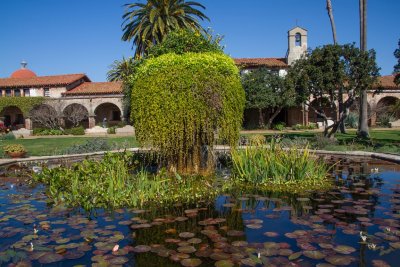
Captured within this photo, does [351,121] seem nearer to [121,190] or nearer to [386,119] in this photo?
[386,119]

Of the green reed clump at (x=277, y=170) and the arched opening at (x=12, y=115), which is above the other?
the arched opening at (x=12, y=115)

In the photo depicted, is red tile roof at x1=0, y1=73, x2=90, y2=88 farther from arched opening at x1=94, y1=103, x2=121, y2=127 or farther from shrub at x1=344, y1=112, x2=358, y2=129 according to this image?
shrub at x1=344, y1=112, x2=358, y2=129

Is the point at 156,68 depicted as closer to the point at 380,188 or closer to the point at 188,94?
the point at 188,94

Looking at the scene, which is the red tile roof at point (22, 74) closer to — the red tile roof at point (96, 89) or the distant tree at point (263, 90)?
the red tile roof at point (96, 89)

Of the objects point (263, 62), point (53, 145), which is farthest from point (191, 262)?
point (263, 62)

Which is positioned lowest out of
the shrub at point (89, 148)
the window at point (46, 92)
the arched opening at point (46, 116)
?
the shrub at point (89, 148)

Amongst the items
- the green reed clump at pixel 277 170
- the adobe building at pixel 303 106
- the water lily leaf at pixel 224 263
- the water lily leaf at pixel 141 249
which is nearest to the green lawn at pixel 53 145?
the green reed clump at pixel 277 170

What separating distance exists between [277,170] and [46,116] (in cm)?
3191

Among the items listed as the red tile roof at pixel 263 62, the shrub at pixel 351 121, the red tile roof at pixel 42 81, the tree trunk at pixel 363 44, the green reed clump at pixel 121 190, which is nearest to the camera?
the green reed clump at pixel 121 190

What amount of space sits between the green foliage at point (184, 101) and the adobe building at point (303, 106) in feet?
88.5

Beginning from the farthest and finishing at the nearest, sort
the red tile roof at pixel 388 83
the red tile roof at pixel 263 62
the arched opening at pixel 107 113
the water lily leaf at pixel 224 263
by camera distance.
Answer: the arched opening at pixel 107 113 < the red tile roof at pixel 263 62 < the red tile roof at pixel 388 83 < the water lily leaf at pixel 224 263

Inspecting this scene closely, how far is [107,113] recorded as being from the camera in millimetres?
39375

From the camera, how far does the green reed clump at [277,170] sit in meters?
6.32

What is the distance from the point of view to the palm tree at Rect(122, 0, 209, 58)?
24.4 meters
